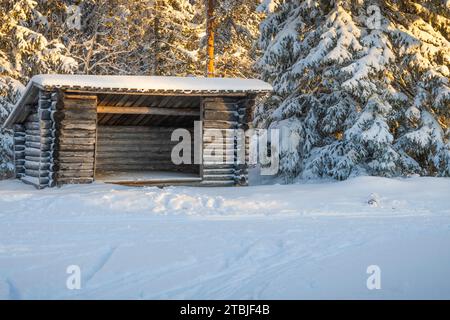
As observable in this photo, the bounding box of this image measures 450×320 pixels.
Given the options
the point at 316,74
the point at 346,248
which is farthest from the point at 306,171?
the point at 346,248

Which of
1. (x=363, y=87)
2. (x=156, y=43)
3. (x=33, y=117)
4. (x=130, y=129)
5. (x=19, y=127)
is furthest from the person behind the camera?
(x=156, y=43)

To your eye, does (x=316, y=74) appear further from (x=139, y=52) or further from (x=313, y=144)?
(x=139, y=52)

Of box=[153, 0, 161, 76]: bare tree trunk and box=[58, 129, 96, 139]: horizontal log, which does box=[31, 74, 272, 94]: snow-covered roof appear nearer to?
box=[58, 129, 96, 139]: horizontal log

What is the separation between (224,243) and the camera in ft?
25.5

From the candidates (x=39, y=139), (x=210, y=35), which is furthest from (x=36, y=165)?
(x=210, y=35)

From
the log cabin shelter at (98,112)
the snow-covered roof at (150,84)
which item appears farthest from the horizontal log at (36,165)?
the snow-covered roof at (150,84)

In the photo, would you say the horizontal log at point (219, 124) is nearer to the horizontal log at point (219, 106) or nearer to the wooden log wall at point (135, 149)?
the horizontal log at point (219, 106)

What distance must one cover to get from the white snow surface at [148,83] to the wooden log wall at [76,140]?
1.90 feet

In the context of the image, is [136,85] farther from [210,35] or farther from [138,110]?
[210,35]

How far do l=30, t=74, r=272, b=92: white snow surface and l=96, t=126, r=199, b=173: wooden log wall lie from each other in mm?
5594

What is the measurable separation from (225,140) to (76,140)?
436 cm
